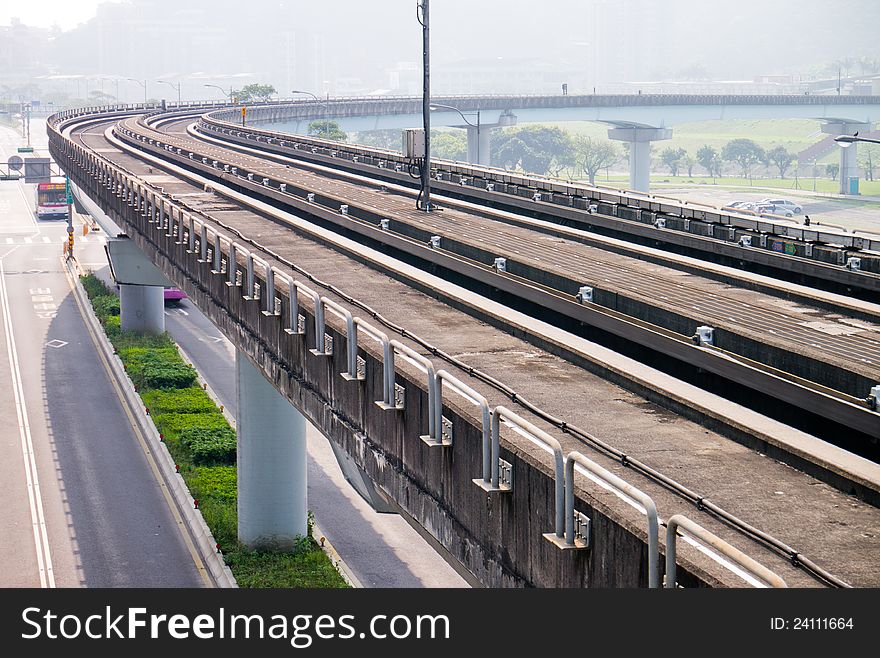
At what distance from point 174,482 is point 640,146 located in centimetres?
11554

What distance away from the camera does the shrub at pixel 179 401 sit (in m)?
48.4

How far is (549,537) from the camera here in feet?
40.7

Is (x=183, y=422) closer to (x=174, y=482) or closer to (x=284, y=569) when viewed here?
(x=174, y=482)

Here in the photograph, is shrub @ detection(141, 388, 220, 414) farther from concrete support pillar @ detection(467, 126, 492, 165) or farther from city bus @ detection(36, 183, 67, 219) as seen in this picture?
concrete support pillar @ detection(467, 126, 492, 165)

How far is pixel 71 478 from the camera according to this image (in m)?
41.3

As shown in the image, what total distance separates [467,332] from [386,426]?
18.0 ft

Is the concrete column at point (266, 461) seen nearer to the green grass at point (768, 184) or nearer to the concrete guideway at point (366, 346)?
the concrete guideway at point (366, 346)

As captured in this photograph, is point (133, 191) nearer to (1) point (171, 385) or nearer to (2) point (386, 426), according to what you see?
(1) point (171, 385)

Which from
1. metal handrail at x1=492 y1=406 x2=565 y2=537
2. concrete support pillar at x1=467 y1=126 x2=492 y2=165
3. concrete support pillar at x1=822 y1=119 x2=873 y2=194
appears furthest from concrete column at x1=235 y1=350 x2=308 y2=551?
concrete support pillar at x1=822 y1=119 x2=873 y2=194

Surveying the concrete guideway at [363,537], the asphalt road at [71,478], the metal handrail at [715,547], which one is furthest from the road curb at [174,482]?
the metal handrail at [715,547]

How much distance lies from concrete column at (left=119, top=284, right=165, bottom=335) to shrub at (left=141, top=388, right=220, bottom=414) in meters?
11.7

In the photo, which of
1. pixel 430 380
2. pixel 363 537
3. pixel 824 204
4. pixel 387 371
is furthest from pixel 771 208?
pixel 430 380

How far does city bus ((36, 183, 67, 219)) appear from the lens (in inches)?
4569
